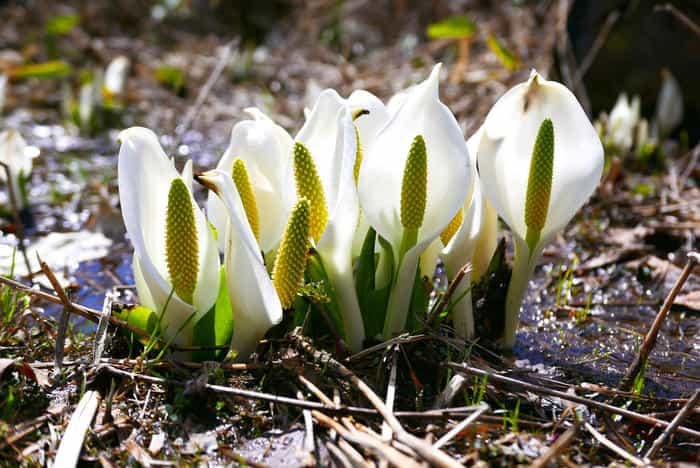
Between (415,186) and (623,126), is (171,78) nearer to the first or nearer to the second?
(623,126)

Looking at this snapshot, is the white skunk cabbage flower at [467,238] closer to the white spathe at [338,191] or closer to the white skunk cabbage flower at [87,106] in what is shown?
the white spathe at [338,191]

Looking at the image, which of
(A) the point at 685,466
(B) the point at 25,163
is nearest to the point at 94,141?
(B) the point at 25,163

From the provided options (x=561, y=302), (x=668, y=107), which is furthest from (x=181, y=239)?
(x=668, y=107)

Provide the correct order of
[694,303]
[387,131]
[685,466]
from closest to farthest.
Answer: [685,466]
[387,131]
[694,303]

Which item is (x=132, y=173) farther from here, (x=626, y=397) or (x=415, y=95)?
(x=626, y=397)

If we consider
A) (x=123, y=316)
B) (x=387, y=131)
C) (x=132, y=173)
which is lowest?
(x=123, y=316)

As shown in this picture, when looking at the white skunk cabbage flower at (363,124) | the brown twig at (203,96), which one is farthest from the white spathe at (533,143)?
the brown twig at (203,96)
